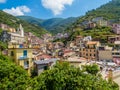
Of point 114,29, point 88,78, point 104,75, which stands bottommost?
point 104,75

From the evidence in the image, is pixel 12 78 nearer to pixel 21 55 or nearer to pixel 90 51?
pixel 21 55

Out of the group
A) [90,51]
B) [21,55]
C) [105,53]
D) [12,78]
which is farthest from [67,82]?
[90,51]

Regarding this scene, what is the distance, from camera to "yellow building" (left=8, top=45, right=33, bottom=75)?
1635 inches

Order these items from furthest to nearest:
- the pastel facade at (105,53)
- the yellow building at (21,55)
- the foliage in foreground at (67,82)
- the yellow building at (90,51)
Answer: the yellow building at (90,51) → the pastel facade at (105,53) → the yellow building at (21,55) → the foliage in foreground at (67,82)

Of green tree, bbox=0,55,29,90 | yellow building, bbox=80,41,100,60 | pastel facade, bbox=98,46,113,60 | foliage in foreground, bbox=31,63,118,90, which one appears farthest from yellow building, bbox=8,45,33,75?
yellow building, bbox=80,41,100,60

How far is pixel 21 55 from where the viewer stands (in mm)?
41938

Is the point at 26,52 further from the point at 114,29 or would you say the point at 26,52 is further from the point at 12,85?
the point at 114,29

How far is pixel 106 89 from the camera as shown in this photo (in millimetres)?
21109

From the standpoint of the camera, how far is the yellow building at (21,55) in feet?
136

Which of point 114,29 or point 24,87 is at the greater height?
point 114,29

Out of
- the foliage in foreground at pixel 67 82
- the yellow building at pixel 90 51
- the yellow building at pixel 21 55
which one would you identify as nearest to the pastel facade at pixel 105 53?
the yellow building at pixel 90 51

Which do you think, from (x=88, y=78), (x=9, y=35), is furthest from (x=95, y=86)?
(x=9, y=35)

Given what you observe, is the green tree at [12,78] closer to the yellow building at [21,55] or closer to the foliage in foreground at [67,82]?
the foliage in foreground at [67,82]

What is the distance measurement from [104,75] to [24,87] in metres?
18.6
